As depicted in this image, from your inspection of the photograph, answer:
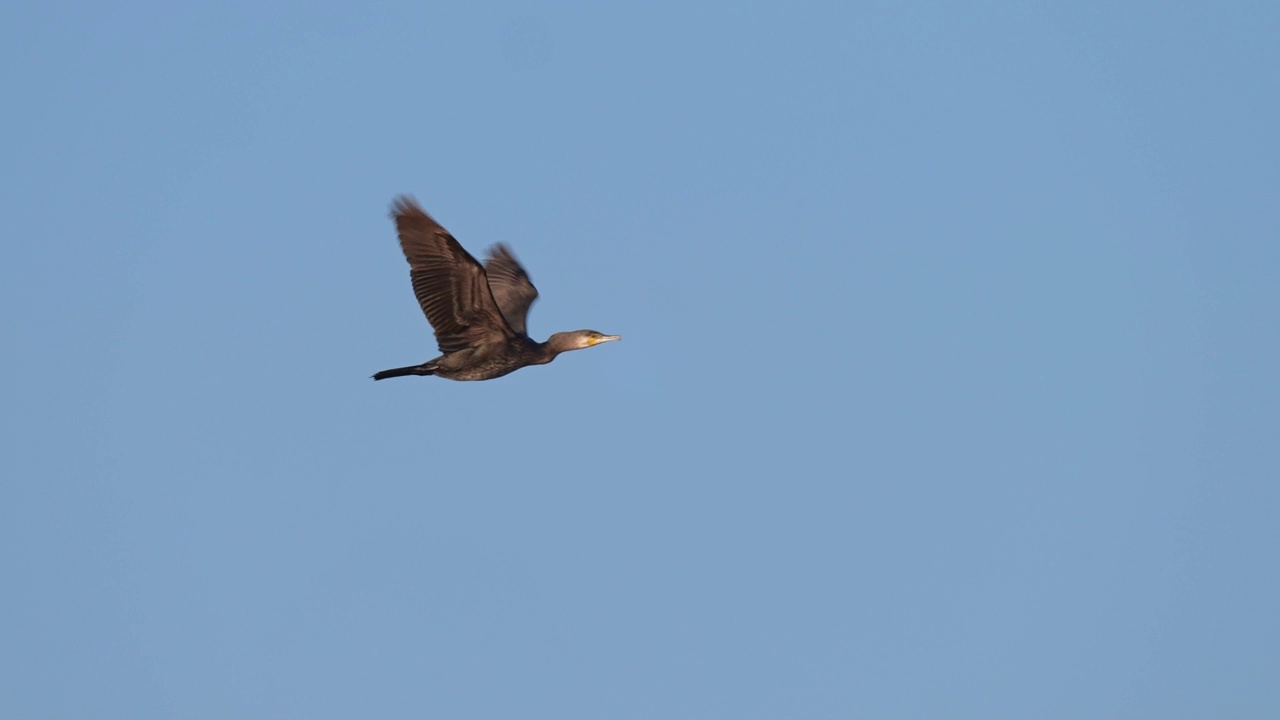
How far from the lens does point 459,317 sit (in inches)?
1144

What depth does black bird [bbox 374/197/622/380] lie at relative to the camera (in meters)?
27.9

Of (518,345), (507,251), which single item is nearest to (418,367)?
(518,345)

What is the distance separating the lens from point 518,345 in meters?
29.8

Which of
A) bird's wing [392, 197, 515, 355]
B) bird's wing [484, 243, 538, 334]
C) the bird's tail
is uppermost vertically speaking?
bird's wing [484, 243, 538, 334]

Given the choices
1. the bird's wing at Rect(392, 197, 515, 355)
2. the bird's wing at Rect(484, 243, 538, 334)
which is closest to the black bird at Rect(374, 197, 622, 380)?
the bird's wing at Rect(392, 197, 515, 355)

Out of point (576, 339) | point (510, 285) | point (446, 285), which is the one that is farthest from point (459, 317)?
point (510, 285)

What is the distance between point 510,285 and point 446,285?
18.7 feet

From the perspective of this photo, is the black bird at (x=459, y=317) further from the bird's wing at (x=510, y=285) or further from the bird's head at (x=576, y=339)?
the bird's wing at (x=510, y=285)

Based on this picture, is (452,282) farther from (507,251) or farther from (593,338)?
(507,251)

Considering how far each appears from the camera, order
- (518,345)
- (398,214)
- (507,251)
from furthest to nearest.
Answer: (507,251)
(518,345)
(398,214)

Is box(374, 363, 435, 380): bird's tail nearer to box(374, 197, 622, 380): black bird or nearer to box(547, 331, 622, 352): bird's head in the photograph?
box(374, 197, 622, 380): black bird

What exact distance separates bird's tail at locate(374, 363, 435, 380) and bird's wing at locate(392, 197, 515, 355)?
0.40 m

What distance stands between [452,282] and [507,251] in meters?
6.59

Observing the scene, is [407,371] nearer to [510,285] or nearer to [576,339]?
[576,339]
